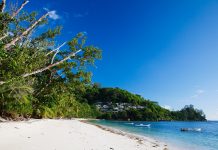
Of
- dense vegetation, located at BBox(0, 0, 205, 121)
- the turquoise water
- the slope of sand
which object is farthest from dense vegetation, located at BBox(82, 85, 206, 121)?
the slope of sand

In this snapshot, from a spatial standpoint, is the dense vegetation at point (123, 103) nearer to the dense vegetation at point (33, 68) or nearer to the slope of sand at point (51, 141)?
the dense vegetation at point (33, 68)

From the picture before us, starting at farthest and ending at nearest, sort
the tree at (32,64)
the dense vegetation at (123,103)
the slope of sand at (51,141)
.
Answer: the dense vegetation at (123,103)
the tree at (32,64)
the slope of sand at (51,141)

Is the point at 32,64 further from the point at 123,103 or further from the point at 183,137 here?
the point at 123,103

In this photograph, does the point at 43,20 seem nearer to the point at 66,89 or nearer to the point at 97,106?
the point at 66,89

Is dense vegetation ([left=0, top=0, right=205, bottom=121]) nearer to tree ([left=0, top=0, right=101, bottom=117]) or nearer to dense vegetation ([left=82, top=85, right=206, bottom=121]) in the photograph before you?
tree ([left=0, top=0, right=101, bottom=117])

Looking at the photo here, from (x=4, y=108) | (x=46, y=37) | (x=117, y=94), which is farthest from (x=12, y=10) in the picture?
(x=117, y=94)

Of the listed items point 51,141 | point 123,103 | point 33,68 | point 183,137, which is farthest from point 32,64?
point 123,103

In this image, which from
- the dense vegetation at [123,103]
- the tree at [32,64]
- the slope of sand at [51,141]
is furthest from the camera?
the dense vegetation at [123,103]

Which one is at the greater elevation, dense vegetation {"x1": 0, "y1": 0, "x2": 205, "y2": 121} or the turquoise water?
dense vegetation {"x1": 0, "y1": 0, "x2": 205, "y2": 121}

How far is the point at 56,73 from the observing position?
34469 millimetres

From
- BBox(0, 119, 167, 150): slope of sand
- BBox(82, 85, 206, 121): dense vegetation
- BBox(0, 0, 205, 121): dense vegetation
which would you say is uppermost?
BBox(82, 85, 206, 121): dense vegetation

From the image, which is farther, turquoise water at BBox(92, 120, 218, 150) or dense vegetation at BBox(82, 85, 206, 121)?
dense vegetation at BBox(82, 85, 206, 121)

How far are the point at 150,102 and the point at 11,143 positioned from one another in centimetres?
19217

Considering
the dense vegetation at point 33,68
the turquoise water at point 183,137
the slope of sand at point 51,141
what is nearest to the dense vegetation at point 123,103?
the turquoise water at point 183,137
